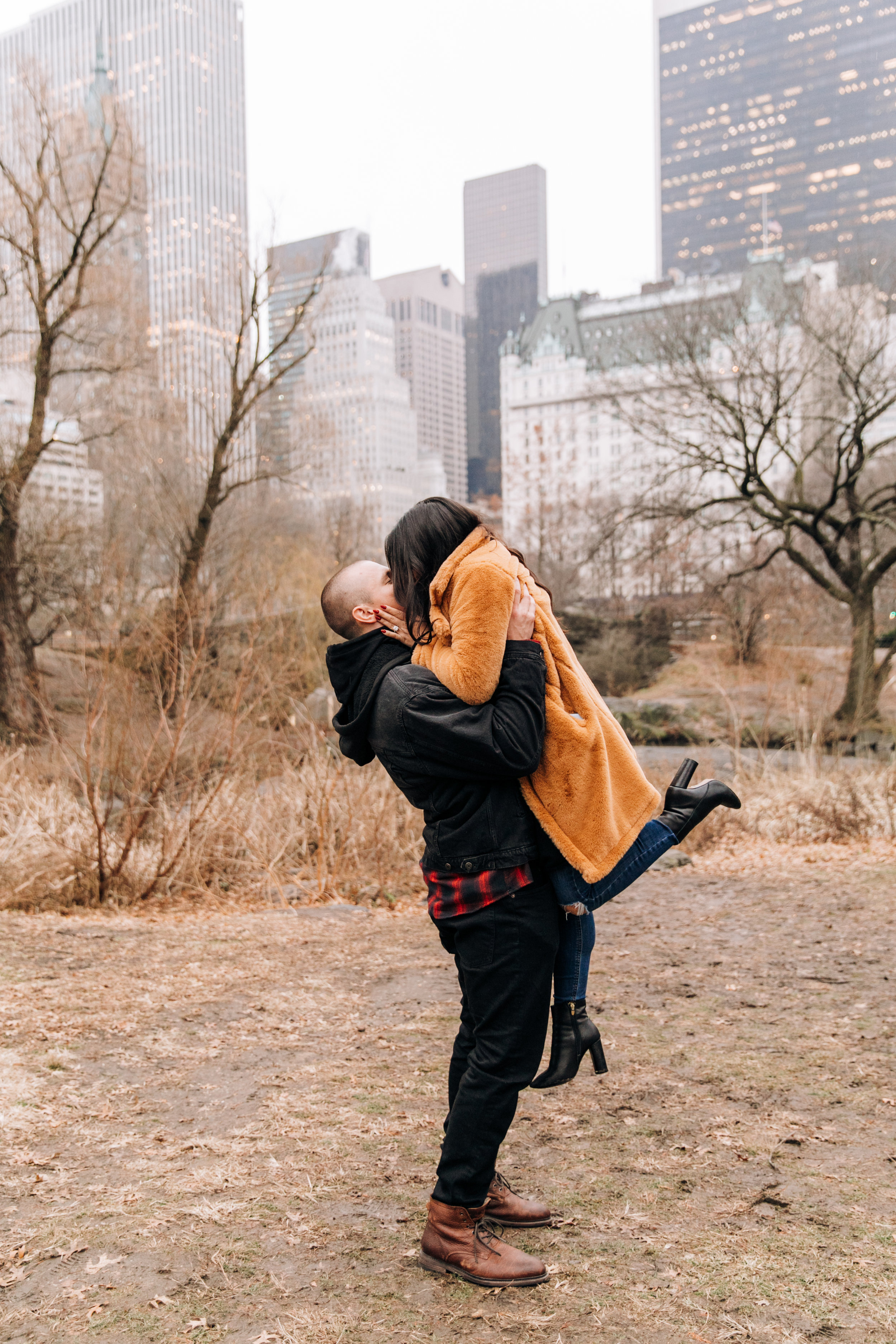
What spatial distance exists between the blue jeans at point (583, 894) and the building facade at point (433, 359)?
448 feet

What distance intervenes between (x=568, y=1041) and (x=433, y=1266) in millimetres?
564

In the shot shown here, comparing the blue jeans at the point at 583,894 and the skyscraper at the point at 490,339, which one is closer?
the blue jeans at the point at 583,894

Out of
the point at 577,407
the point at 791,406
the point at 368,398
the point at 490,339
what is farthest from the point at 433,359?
the point at 791,406

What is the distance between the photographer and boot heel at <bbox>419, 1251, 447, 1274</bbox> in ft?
6.83

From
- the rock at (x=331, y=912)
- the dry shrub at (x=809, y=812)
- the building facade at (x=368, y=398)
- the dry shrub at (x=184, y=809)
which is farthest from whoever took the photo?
the building facade at (x=368, y=398)

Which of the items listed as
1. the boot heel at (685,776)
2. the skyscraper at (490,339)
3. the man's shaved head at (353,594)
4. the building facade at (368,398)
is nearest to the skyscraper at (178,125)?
the building facade at (368,398)

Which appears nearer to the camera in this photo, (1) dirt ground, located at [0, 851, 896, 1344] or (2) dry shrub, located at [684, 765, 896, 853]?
(1) dirt ground, located at [0, 851, 896, 1344]

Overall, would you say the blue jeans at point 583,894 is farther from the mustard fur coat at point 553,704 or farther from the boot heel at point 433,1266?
the boot heel at point 433,1266

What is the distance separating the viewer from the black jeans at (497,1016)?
1950 millimetres

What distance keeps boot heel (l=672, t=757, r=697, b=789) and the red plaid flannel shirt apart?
1.40 ft

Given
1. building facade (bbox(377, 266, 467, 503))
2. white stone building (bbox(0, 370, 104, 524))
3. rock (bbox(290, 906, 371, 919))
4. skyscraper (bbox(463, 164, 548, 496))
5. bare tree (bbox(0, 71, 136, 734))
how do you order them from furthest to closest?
building facade (bbox(377, 266, 467, 503)), skyscraper (bbox(463, 164, 548, 496)), white stone building (bbox(0, 370, 104, 524)), bare tree (bbox(0, 71, 136, 734)), rock (bbox(290, 906, 371, 919))

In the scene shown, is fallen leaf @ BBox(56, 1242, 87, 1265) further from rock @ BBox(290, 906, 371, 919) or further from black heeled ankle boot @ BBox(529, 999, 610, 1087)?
rock @ BBox(290, 906, 371, 919)

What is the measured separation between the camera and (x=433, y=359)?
493ft

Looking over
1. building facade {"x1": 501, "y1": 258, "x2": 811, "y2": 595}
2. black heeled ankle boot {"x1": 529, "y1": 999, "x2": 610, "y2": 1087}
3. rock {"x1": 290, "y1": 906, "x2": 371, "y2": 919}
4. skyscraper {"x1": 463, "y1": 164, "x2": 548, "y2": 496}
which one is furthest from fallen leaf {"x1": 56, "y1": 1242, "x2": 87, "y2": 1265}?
skyscraper {"x1": 463, "y1": 164, "x2": 548, "y2": 496}
